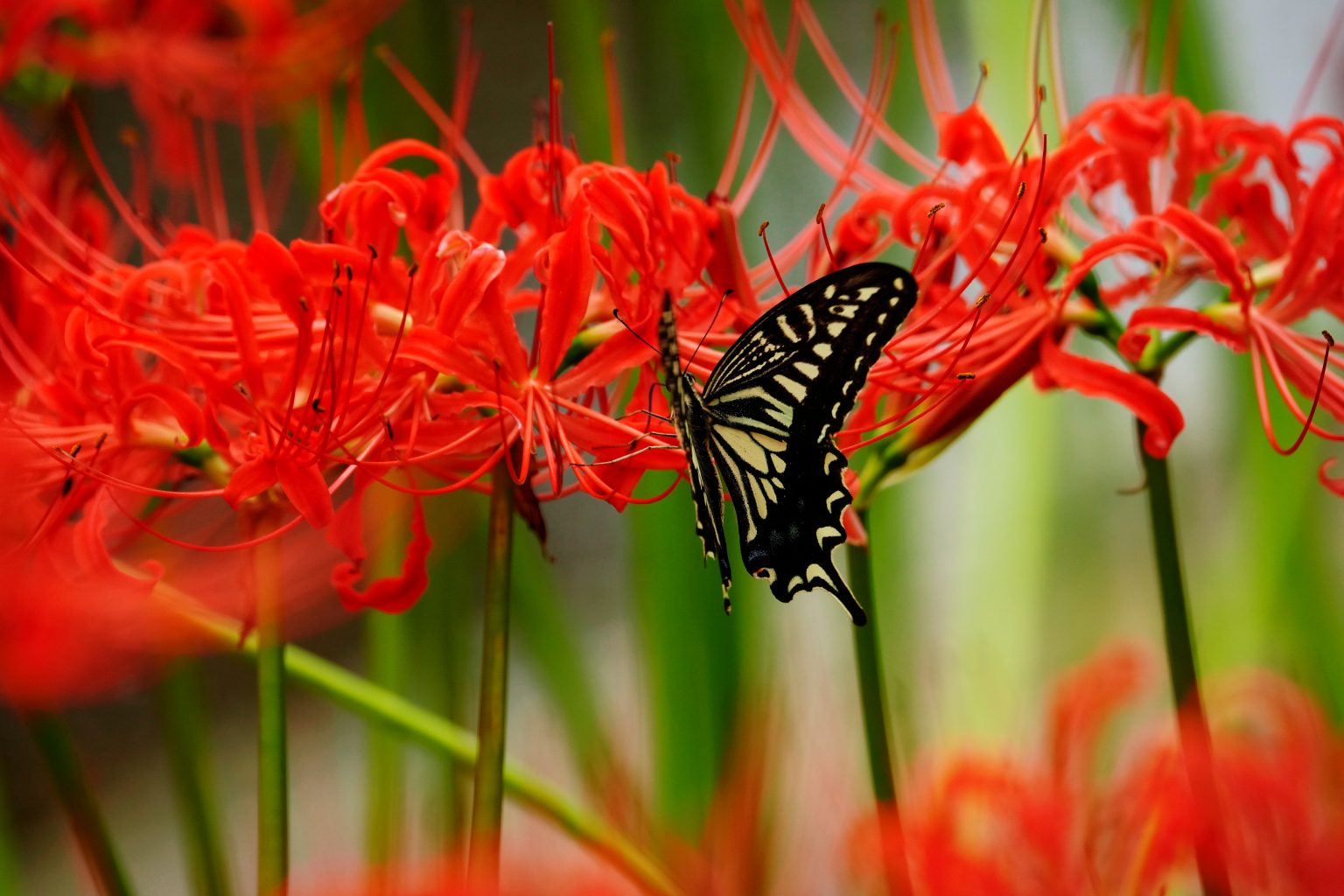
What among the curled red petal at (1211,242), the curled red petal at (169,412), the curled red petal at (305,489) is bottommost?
the curled red petal at (305,489)

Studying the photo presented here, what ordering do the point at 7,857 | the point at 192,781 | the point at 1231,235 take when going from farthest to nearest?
the point at 7,857, the point at 192,781, the point at 1231,235

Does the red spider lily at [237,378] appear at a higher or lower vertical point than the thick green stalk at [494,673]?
higher

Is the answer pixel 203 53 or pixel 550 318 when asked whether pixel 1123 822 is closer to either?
pixel 550 318

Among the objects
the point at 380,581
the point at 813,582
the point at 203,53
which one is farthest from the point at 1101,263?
the point at 203,53

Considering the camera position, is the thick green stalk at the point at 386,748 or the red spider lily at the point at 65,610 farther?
the thick green stalk at the point at 386,748

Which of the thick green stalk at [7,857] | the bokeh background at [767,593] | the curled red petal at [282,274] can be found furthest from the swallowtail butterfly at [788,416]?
Answer: the thick green stalk at [7,857]

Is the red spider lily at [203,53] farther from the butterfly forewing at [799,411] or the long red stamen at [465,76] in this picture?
the butterfly forewing at [799,411]

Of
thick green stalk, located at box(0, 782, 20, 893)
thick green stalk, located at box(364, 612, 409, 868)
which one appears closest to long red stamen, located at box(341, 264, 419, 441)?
thick green stalk, located at box(364, 612, 409, 868)

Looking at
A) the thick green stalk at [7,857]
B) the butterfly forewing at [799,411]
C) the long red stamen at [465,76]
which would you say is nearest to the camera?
the butterfly forewing at [799,411]
